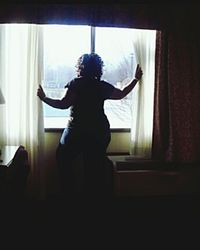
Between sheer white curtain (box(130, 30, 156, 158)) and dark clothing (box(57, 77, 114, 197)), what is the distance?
2.06ft

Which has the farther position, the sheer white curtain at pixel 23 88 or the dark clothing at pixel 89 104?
the sheer white curtain at pixel 23 88

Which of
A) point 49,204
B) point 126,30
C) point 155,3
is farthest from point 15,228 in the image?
point 155,3

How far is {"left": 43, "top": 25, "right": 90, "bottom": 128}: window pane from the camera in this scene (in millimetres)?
3180

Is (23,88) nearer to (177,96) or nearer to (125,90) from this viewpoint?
(125,90)

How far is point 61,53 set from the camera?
3.21 m

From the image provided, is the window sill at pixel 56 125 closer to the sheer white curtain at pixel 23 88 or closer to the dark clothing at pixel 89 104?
the sheer white curtain at pixel 23 88

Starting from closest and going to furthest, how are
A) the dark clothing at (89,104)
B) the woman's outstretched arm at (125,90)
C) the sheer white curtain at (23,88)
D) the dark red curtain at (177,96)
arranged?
the dark clothing at (89,104), the woman's outstretched arm at (125,90), the sheer white curtain at (23,88), the dark red curtain at (177,96)

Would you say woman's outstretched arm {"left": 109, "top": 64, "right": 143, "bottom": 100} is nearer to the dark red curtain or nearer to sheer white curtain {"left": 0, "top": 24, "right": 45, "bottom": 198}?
the dark red curtain

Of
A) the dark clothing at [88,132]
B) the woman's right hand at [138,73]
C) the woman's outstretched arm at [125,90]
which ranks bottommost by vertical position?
the dark clothing at [88,132]

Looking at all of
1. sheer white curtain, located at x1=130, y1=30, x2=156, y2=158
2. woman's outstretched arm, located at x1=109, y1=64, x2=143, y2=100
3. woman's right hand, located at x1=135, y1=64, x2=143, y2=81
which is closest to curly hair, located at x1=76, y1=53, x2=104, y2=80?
woman's outstretched arm, located at x1=109, y1=64, x2=143, y2=100

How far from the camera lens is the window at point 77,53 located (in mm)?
3186

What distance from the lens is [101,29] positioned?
3223 millimetres

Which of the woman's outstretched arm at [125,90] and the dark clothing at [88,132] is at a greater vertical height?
the woman's outstretched arm at [125,90]

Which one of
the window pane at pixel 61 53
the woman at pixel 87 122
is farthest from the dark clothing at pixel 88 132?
the window pane at pixel 61 53
